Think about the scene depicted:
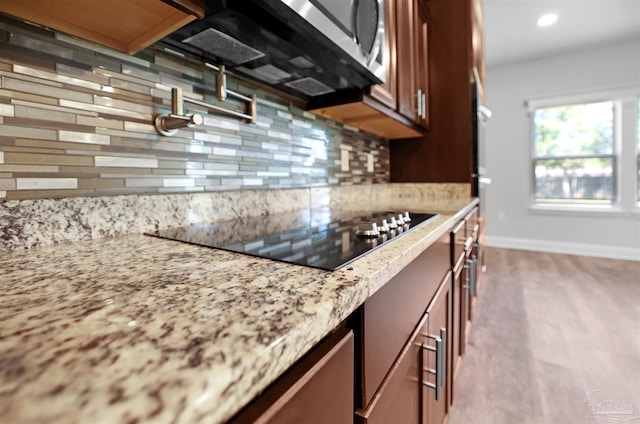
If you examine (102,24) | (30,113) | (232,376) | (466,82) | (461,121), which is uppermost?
(466,82)

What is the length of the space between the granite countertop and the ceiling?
11.1ft

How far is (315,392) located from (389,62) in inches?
56.7

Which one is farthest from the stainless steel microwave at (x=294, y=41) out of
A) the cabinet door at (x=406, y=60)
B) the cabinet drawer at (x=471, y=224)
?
the cabinet drawer at (x=471, y=224)

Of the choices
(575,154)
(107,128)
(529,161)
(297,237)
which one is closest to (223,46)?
(107,128)

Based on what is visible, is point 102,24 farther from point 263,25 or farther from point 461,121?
point 461,121

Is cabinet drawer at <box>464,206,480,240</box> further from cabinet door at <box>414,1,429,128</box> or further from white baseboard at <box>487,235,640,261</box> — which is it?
white baseboard at <box>487,235,640,261</box>

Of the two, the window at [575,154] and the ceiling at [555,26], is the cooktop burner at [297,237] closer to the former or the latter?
the ceiling at [555,26]

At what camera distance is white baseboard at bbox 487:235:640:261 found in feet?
12.0

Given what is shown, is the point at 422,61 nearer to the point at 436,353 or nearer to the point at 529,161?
the point at 436,353

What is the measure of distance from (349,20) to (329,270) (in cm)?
82

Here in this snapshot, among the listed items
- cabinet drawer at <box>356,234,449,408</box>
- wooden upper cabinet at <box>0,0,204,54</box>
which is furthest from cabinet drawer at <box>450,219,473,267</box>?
wooden upper cabinet at <box>0,0,204,54</box>

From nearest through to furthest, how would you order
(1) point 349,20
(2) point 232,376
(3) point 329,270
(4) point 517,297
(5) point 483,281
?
(2) point 232,376
(3) point 329,270
(1) point 349,20
(4) point 517,297
(5) point 483,281

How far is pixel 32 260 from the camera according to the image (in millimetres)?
517

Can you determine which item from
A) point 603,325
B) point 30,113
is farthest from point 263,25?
point 603,325
